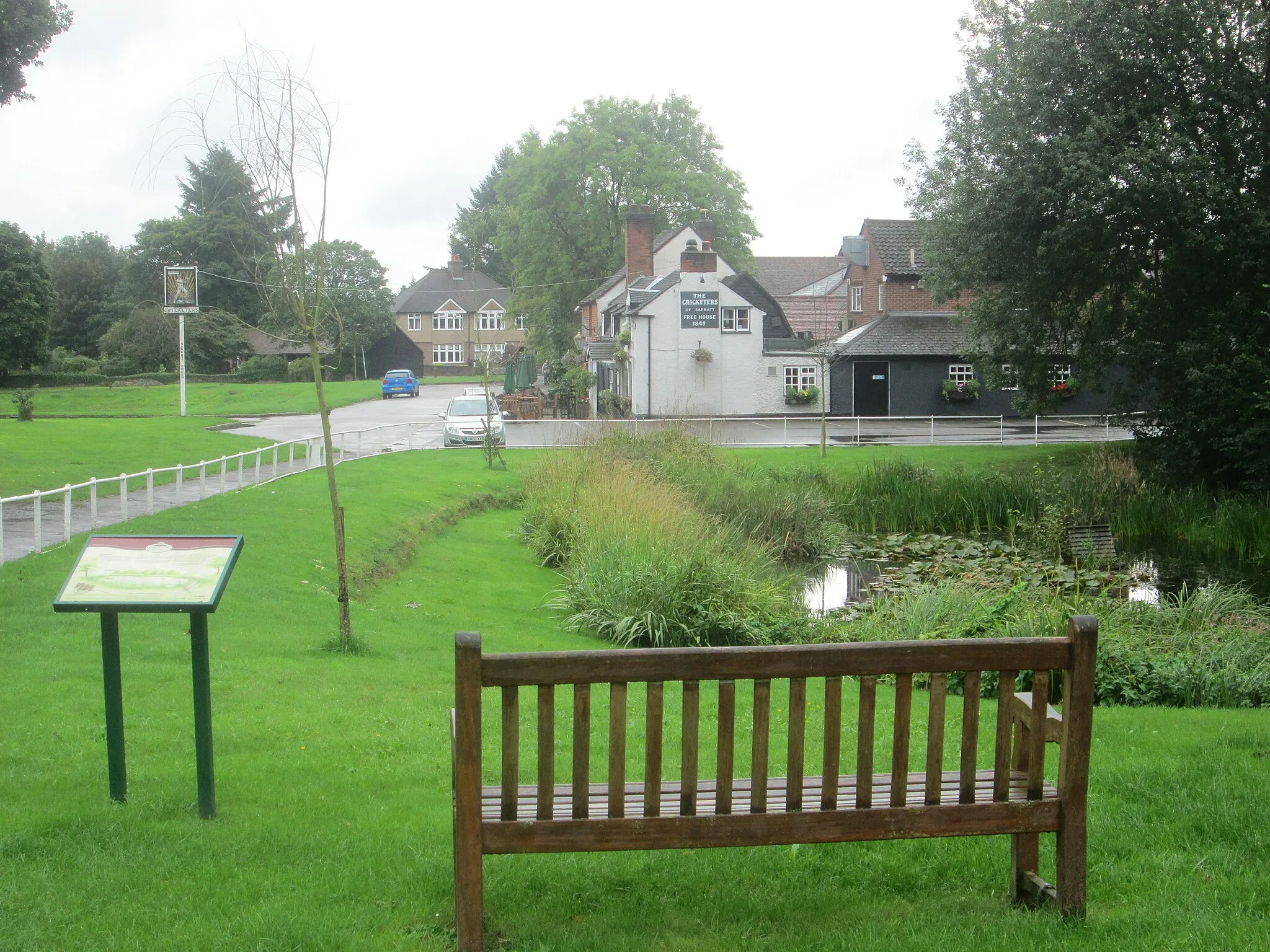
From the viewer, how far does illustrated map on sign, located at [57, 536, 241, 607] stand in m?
5.30

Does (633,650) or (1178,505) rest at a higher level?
(633,650)

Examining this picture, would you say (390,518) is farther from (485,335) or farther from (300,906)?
(485,335)

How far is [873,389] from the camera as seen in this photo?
49.8 meters

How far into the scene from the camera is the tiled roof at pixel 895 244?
5012 cm

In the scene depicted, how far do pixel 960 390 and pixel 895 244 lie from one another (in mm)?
7056

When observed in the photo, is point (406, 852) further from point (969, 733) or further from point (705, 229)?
point (705, 229)

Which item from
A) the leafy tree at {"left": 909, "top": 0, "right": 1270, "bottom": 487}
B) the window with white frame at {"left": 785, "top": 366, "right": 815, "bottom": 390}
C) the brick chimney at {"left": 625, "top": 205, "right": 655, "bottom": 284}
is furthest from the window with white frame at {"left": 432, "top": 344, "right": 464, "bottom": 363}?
the leafy tree at {"left": 909, "top": 0, "right": 1270, "bottom": 487}

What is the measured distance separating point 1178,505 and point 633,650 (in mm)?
22681

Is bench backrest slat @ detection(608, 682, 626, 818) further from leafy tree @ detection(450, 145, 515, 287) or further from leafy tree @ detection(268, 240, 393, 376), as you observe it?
leafy tree @ detection(450, 145, 515, 287)

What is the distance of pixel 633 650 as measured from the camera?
12.6 feet

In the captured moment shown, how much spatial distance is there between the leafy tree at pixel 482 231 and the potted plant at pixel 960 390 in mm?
72693

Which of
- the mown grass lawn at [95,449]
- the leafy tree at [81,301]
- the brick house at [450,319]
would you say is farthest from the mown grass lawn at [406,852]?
the brick house at [450,319]

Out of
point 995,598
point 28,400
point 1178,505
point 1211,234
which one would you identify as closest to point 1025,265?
point 1211,234

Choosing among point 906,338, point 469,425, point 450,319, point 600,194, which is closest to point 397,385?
point 600,194
